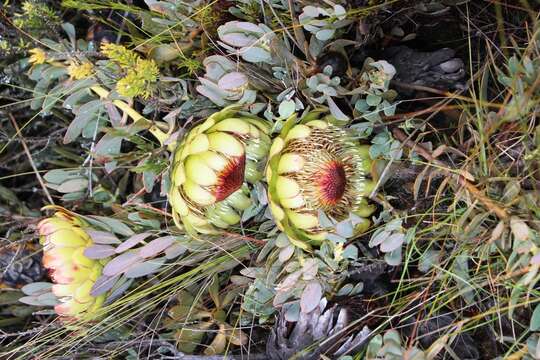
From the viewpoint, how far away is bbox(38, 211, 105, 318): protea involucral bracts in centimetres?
126

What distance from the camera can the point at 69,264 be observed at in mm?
1272

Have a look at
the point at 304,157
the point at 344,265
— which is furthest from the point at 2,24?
the point at 344,265

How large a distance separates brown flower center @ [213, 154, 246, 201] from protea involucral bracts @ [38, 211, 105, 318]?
0.36 metres

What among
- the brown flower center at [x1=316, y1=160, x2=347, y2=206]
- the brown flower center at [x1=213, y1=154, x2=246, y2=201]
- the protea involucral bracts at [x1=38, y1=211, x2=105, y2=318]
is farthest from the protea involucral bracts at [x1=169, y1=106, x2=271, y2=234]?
the protea involucral bracts at [x1=38, y1=211, x2=105, y2=318]

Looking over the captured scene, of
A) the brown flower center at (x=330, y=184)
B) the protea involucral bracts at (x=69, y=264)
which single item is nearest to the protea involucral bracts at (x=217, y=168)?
the brown flower center at (x=330, y=184)

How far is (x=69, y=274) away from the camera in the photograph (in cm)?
127

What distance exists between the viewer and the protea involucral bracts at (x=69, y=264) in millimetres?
1260

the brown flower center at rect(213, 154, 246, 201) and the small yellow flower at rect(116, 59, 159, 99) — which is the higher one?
the small yellow flower at rect(116, 59, 159, 99)

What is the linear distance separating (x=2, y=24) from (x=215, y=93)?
0.57m

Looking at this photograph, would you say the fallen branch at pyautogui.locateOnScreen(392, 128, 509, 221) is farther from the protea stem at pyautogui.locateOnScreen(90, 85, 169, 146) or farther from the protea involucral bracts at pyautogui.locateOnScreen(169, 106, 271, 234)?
the protea stem at pyautogui.locateOnScreen(90, 85, 169, 146)

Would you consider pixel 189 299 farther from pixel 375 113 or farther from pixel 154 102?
pixel 375 113

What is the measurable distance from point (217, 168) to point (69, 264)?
0.40 meters

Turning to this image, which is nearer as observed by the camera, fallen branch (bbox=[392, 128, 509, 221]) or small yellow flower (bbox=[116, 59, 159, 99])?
fallen branch (bbox=[392, 128, 509, 221])

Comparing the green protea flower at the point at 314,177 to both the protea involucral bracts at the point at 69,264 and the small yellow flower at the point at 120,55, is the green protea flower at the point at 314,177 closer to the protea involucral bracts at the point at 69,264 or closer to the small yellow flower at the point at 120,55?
the small yellow flower at the point at 120,55
